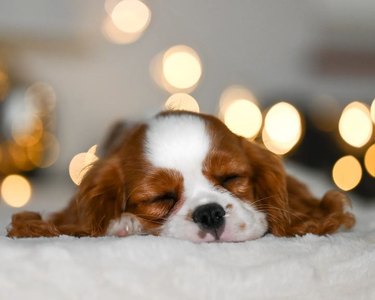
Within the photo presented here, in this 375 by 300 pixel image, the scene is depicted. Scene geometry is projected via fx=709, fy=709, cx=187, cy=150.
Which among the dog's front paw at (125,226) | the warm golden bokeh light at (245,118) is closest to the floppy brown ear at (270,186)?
the dog's front paw at (125,226)

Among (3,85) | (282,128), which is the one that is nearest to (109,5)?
(3,85)

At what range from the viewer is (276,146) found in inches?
148

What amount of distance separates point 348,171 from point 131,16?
1.54 metres

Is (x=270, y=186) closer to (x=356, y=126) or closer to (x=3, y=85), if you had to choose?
(x=356, y=126)

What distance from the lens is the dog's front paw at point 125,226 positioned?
1531 mm

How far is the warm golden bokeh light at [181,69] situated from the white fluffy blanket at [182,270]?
290cm

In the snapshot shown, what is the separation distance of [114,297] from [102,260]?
60 mm

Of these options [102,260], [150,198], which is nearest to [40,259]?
[102,260]

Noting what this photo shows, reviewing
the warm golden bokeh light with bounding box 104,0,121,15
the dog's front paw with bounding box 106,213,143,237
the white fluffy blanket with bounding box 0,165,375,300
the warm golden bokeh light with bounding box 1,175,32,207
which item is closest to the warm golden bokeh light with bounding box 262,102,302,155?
the warm golden bokeh light with bounding box 104,0,121,15

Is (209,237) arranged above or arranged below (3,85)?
above

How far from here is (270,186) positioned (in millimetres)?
1688

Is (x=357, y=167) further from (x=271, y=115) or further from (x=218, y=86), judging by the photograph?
(x=218, y=86)

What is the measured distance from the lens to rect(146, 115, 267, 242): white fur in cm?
142

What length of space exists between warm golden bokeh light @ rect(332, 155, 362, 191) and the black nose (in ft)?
8.06
